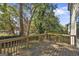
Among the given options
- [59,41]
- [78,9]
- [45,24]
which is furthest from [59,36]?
[78,9]

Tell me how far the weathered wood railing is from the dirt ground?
0.05 meters

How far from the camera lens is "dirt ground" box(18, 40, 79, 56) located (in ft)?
6.68

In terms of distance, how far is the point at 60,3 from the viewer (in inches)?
80.4

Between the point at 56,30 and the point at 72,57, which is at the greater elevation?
the point at 56,30

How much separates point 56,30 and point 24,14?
47 cm

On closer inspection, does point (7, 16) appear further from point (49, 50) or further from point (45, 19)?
point (49, 50)

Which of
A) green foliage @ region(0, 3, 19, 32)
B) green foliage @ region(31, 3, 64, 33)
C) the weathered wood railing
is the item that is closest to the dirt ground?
the weathered wood railing

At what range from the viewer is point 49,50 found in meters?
2.06

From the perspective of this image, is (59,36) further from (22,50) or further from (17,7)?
(17,7)

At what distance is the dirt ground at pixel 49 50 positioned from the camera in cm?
204

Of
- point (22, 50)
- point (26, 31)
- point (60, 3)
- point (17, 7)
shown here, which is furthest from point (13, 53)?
point (60, 3)

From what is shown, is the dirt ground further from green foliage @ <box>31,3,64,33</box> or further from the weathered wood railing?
green foliage @ <box>31,3,64,33</box>

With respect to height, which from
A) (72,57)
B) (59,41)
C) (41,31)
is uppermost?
(41,31)

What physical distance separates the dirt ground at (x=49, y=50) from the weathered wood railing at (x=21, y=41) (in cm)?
5
